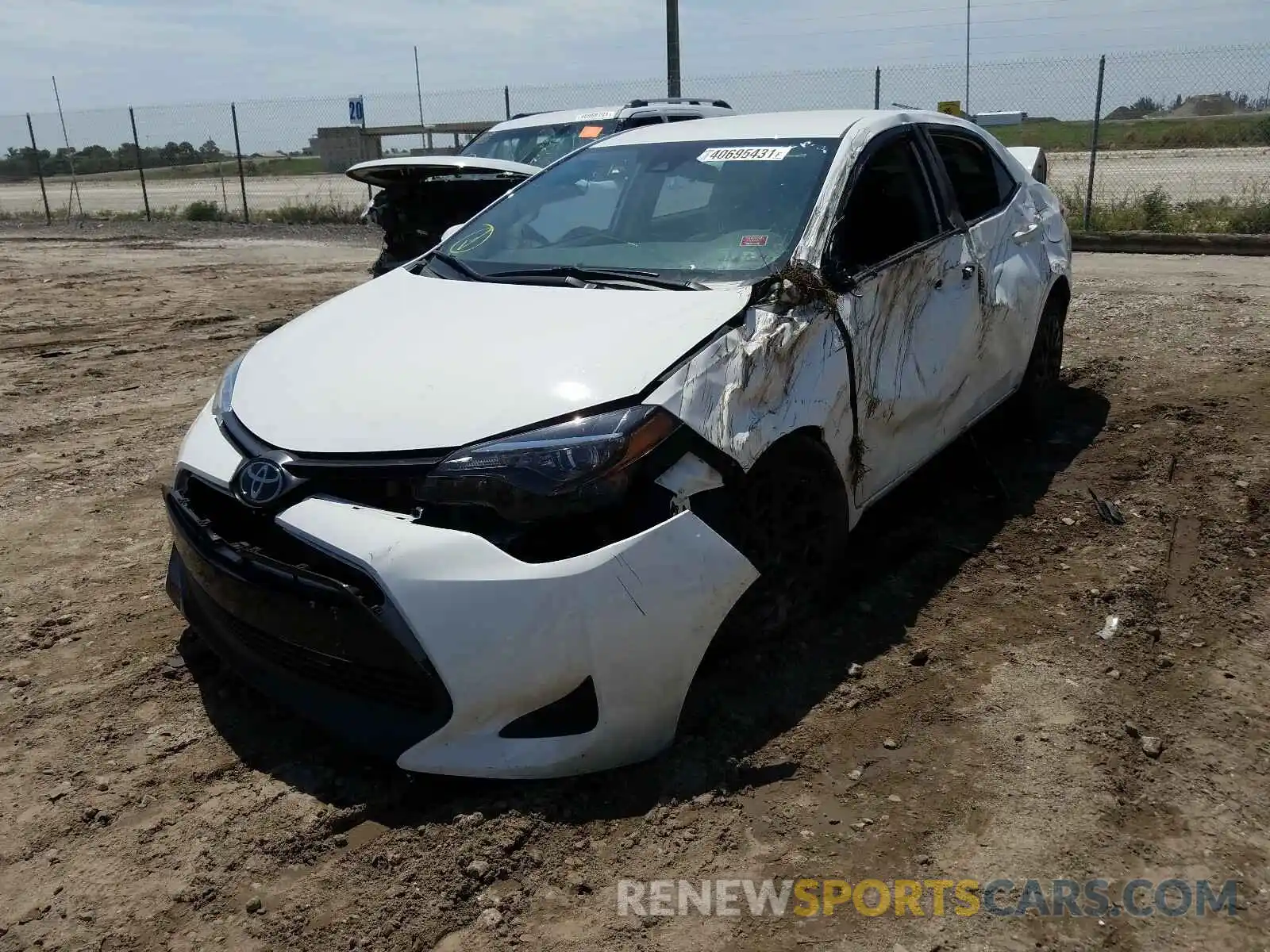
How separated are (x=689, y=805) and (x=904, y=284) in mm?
2077

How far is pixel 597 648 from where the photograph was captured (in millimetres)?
2490

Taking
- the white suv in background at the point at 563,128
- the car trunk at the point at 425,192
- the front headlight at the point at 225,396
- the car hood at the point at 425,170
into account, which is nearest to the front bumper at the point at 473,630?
the front headlight at the point at 225,396

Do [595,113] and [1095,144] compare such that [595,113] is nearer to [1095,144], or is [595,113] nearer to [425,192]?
[425,192]

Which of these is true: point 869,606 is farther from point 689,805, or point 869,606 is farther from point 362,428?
point 362,428

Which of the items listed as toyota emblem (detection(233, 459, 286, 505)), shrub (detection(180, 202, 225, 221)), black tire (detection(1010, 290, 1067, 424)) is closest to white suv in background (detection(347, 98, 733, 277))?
black tire (detection(1010, 290, 1067, 424))

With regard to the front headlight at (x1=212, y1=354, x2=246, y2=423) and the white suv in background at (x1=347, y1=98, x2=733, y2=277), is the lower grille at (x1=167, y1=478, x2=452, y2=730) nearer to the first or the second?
the front headlight at (x1=212, y1=354, x2=246, y2=423)

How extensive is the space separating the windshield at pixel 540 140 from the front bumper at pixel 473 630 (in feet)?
25.0

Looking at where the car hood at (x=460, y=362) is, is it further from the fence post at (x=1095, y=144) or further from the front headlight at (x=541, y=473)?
the fence post at (x=1095, y=144)

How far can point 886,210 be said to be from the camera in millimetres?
3879

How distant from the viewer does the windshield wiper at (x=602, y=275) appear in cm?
335

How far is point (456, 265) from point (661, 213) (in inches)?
31.3

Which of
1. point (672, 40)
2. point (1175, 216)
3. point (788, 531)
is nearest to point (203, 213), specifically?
point (672, 40)

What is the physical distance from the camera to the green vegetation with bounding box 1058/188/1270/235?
41.7 ft

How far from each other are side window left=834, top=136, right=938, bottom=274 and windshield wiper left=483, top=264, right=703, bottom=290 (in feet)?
1.91
